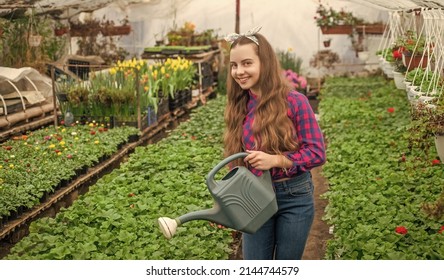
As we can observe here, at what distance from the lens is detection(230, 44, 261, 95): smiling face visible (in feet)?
9.78

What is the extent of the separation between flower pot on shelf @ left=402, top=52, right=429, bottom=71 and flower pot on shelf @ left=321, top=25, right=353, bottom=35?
19.0 ft

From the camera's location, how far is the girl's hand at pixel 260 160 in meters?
2.90

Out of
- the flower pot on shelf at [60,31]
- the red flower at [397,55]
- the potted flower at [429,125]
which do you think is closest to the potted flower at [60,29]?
the flower pot on shelf at [60,31]

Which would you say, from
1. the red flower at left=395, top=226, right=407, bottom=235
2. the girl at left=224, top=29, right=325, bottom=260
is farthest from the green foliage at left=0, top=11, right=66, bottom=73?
the girl at left=224, top=29, right=325, bottom=260

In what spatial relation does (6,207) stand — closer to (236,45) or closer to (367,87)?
(236,45)

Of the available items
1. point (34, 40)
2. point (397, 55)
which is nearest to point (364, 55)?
point (397, 55)

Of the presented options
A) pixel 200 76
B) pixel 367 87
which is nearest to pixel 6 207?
pixel 200 76

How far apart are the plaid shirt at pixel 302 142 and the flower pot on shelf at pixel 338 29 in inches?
→ 438

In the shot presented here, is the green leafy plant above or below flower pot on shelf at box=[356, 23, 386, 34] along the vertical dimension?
Result: above

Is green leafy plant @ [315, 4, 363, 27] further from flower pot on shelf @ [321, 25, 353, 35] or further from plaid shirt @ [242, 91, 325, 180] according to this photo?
plaid shirt @ [242, 91, 325, 180]

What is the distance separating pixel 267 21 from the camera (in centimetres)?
1502

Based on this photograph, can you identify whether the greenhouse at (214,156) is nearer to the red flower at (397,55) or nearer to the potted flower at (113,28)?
the red flower at (397,55)

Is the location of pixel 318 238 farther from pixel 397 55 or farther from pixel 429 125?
pixel 397 55
